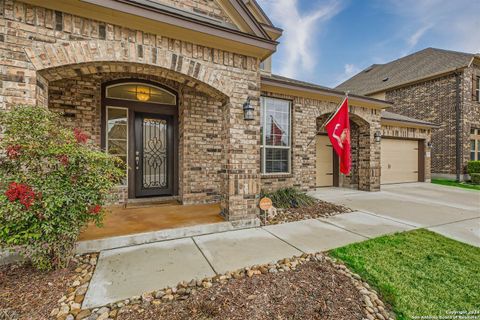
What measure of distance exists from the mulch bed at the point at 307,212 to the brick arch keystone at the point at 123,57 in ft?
8.93

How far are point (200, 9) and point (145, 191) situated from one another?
4.36 m

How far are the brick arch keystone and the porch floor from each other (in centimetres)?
239

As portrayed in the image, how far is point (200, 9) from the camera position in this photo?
4230 millimetres

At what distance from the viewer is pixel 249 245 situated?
3.22 metres

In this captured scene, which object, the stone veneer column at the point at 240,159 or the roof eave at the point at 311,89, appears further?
the roof eave at the point at 311,89

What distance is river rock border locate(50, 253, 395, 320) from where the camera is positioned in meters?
1.84

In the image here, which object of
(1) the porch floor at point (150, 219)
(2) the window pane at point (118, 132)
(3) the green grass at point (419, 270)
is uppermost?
(2) the window pane at point (118, 132)

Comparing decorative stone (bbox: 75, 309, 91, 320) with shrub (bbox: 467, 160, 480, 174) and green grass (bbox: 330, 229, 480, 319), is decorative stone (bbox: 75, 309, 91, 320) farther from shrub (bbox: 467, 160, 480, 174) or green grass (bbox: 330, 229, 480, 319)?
shrub (bbox: 467, 160, 480, 174)

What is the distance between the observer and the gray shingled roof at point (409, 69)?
11492 mm

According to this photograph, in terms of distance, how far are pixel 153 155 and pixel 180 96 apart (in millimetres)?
1693

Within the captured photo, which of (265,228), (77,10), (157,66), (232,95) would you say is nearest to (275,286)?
(265,228)

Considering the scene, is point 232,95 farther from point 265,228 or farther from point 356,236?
point 356,236

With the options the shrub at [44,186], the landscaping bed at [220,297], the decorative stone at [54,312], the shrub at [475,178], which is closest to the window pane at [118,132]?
the shrub at [44,186]

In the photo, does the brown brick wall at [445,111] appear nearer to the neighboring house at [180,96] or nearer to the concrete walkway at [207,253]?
the neighboring house at [180,96]
